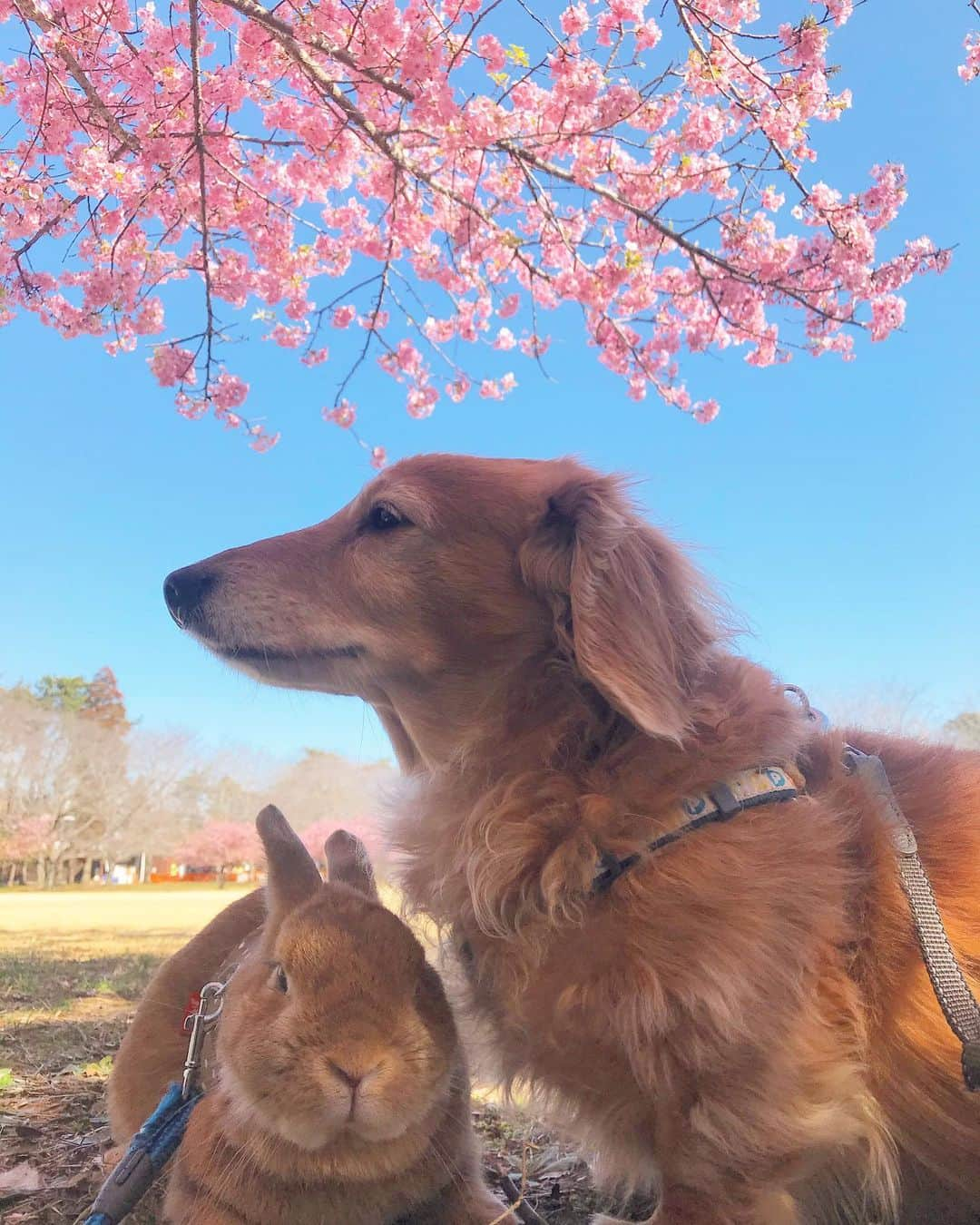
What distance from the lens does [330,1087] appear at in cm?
113

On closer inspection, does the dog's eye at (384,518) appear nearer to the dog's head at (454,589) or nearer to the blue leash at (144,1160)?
the dog's head at (454,589)

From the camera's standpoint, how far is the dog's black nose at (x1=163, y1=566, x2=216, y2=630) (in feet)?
6.44

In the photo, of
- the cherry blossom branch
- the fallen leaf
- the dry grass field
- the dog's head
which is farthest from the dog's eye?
the cherry blossom branch

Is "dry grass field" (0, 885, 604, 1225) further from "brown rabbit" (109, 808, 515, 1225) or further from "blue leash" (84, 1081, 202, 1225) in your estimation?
"brown rabbit" (109, 808, 515, 1225)

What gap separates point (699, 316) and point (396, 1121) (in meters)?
7.93

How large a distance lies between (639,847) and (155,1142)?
3.31ft

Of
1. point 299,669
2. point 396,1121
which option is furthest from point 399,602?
point 396,1121

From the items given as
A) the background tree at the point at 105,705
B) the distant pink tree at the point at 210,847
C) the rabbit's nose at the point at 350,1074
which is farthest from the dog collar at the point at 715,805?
the background tree at the point at 105,705

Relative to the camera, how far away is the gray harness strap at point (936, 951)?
4.06 feet

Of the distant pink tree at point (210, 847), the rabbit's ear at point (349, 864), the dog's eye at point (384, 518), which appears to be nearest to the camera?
the rabbit's ear at point (349, 864)

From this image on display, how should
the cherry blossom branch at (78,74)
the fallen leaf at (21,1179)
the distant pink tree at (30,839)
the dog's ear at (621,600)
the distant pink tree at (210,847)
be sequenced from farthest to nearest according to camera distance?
the distant pink tree at (210,847) < the distant pink tree at (30,839) < the cherry blossom branch at (78,74) < the fallen leaf at (21,1179) < the dog's ear at (621,600)

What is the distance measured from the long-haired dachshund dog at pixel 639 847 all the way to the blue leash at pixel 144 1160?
1.92 feet

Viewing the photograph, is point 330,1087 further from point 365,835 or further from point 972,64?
point 972,64

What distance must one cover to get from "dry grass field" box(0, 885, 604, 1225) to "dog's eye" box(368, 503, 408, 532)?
3.90ft
